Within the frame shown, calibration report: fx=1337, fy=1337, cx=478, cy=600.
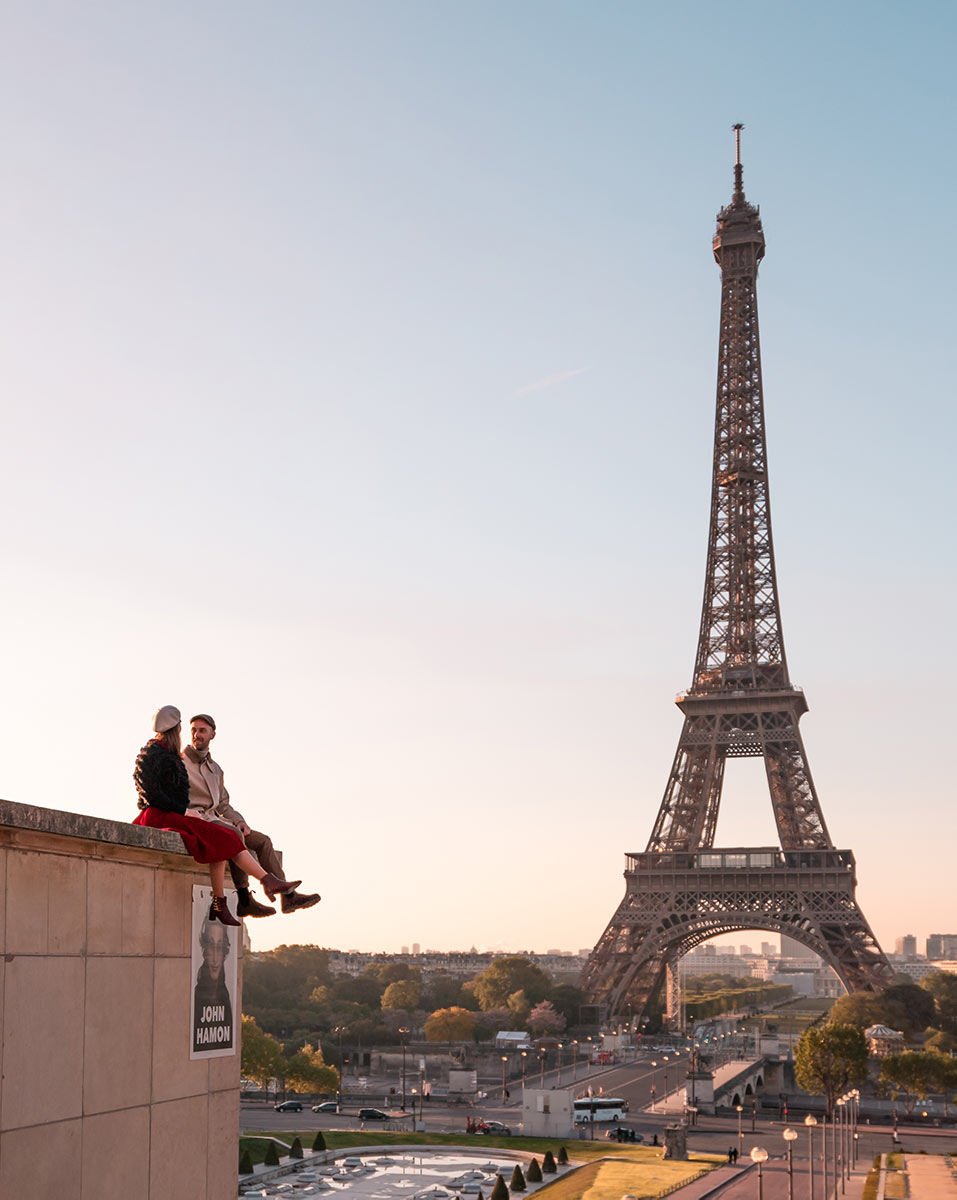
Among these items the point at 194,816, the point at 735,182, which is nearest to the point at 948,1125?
the point at 735,182

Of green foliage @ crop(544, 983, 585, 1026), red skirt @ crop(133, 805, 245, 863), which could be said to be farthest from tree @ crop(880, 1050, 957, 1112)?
red skirt @ crop(133, 805, 245, 863)

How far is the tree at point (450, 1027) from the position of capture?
124 meters

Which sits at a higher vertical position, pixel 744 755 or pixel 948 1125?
pixel 744 755

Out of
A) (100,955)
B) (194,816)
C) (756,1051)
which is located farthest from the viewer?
(756,1051)

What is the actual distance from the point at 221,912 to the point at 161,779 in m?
1.40

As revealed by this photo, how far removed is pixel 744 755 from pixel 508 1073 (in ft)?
106

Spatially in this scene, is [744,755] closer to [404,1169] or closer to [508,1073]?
[508,1073]

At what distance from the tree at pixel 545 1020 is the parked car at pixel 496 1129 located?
175ft

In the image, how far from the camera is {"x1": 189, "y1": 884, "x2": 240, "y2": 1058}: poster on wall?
481 inches

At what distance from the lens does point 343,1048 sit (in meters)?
125

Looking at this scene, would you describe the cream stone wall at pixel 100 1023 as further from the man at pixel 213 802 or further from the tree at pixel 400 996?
the tree at pixel 400 996

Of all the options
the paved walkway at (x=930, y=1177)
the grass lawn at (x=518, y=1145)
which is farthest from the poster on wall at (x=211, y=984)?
the grass lawn at (x=518, y=1145)

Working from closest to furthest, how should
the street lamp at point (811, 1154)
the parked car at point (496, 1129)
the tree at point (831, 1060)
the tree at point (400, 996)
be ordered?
1. the street lamp at point (811, 1154)
2. the parked car at point (496, 1129)
3. the tree at point (831, 1060)
4. the tree at point (400, 996)

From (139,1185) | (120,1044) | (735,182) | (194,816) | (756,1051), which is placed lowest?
(756,1051)
